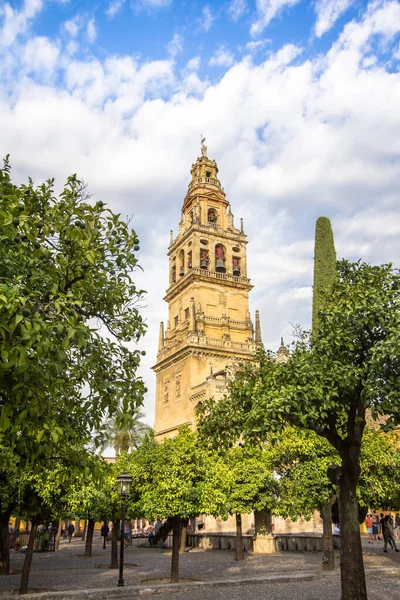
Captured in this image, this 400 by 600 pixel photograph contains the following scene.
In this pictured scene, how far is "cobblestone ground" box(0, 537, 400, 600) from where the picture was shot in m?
13.9

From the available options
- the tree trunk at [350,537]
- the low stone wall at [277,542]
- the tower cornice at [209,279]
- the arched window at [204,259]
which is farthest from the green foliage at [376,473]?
the arched window at [204,259]

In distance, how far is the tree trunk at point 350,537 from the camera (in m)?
9.66

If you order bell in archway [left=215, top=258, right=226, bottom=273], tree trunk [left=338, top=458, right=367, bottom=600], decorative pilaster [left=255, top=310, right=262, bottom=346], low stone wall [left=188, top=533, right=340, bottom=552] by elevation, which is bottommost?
low stone wall [left=188, top=533, right=340, bottom=552]

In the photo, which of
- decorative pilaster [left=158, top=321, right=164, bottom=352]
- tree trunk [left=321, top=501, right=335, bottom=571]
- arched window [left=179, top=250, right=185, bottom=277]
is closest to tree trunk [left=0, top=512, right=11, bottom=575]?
tree trunk [left=321, top=501, right=335, bottom=571]

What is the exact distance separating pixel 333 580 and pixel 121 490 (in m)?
7.21

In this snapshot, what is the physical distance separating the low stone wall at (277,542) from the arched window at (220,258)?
2522 cm

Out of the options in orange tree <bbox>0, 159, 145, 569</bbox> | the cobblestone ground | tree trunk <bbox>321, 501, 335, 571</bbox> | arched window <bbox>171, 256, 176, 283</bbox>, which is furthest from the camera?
arched window <bbox>171, 256, 176, 283</bbox>

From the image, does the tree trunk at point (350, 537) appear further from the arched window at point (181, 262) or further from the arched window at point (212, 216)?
the arched window at point (212, 216)

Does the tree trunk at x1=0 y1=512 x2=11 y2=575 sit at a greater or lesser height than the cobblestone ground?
greater

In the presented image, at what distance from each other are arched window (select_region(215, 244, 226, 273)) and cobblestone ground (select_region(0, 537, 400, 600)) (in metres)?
27.8

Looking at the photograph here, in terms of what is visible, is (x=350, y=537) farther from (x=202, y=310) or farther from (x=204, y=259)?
(x=204, y=259)

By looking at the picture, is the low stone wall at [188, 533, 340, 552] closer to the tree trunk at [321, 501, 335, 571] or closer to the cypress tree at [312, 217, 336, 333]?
the tree trunk at [321, 501, 335, 571]

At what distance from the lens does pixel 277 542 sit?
93.3 feet

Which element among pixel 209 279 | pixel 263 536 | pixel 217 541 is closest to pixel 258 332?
pixel 209 279
